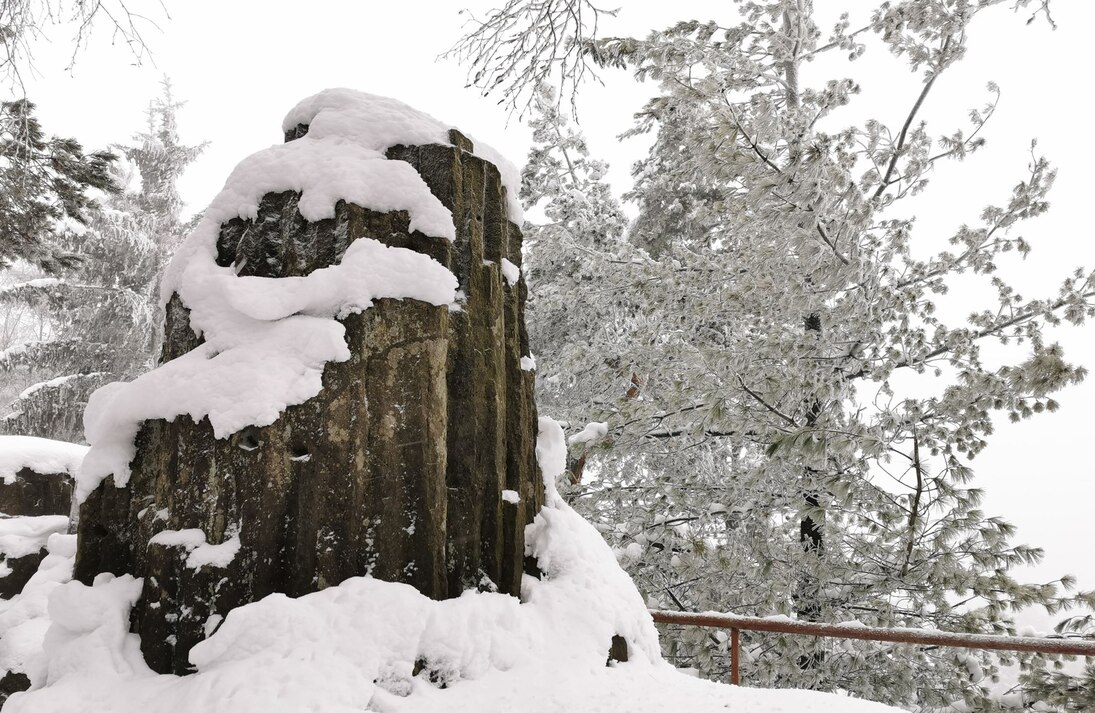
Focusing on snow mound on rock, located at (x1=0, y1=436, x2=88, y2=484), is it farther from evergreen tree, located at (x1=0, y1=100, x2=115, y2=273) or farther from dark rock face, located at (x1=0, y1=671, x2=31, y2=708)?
dark rock face, located at (x1=0, y1=671, x2=31, y2=708)

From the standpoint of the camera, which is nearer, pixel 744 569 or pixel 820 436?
pixel 820 436

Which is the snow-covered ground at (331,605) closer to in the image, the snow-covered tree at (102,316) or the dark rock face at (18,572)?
the dark rock face at (18,572)

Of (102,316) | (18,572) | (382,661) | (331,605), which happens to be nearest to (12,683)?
(18,572)

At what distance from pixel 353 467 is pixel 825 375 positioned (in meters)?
4.21

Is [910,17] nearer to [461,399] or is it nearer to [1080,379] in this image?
[1080,379]

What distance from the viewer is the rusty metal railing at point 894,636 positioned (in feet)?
8.82

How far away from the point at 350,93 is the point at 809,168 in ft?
10.4

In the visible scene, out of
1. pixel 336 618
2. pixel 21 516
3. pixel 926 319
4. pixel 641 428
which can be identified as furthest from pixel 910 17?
pixel 21 516

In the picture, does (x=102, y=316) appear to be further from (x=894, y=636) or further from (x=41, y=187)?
(x=894, y=636)

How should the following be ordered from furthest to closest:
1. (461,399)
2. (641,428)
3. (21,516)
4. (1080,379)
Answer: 1. (21,516)
2. (641,428)
3. (1080,379)
4. (461,399)

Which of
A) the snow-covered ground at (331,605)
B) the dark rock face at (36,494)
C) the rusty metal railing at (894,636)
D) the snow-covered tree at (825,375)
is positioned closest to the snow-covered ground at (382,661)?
the snow-covered ground at (331,605)

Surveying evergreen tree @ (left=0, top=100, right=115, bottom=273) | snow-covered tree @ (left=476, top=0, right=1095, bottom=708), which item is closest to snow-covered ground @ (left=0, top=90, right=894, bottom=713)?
snow-covered tree @ (left=476, top=0, right=1095, bottom=708)

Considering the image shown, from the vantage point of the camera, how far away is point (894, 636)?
3.03m

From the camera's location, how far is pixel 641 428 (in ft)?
21.3
